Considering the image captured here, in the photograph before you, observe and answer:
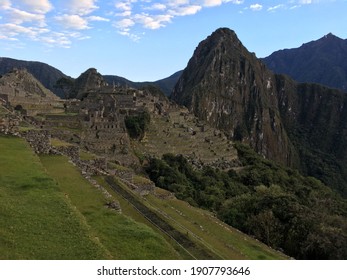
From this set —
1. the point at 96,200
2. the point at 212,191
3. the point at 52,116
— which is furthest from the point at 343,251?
the point at 52,116

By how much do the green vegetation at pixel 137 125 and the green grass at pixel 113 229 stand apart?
3820 centimetres

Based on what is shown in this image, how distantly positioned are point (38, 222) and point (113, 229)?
2250 mm

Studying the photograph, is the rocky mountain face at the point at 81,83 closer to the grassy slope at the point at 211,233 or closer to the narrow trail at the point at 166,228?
the grassy slope at the point at 211,233

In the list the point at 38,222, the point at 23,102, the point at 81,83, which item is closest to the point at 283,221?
the point at 38,222

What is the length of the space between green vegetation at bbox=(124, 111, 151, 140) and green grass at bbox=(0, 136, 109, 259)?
39.6m

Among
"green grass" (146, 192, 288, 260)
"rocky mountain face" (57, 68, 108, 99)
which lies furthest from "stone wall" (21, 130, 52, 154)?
"rocky mountain face" (57, 68, 108, 99)

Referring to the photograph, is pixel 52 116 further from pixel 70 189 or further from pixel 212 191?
pixel 70 189

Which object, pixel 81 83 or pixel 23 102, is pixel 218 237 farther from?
pixel 81 83

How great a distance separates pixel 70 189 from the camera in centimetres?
1530

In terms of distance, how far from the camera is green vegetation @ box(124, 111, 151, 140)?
5494cm

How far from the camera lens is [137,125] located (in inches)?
2170

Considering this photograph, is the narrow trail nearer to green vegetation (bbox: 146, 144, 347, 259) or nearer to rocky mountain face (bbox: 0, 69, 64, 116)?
green vegetation (bbox: 146, 144, 347, 259)

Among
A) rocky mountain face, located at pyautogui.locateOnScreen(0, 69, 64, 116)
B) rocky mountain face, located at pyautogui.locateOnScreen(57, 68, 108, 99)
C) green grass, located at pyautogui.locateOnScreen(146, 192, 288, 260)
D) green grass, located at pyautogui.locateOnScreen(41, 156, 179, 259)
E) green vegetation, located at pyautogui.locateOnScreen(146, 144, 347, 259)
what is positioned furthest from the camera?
rocky mountain face, located at pyautogui.locateOnScreen(57, 68, 108, 99)
